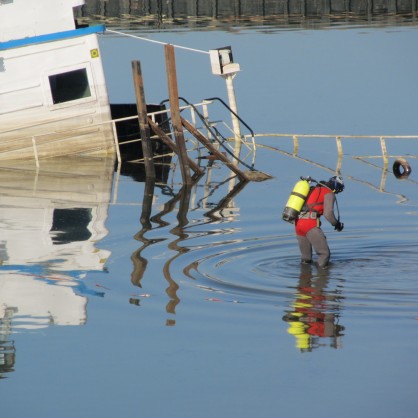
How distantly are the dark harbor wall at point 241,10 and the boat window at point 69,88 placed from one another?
172 feet

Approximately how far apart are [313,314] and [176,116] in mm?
12749

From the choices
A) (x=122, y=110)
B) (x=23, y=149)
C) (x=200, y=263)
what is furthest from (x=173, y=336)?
(x=122, y=110)

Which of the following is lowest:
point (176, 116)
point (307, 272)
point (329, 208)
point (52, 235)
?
point (52, 235)

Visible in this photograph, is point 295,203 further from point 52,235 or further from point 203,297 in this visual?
point 52,235

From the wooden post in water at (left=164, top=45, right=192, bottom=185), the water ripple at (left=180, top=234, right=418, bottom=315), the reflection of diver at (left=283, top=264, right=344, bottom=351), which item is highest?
the wooden post in water at (left=164, top=45, right=192, bottom=185)

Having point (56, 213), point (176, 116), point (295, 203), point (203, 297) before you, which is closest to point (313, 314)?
point (203, 297)

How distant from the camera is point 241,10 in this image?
297ft

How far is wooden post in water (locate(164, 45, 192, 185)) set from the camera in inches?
1153

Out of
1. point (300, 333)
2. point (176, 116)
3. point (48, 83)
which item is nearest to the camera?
point (300, 333)

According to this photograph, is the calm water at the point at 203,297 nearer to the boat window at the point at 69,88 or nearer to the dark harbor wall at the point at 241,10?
the boat window at the point at 69,88

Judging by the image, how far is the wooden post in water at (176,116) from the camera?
29.3 meters

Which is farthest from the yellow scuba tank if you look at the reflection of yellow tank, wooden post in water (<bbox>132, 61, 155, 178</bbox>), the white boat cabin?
the white boat cabin

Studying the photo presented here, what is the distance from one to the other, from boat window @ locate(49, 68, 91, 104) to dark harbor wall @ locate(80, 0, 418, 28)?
5257cm

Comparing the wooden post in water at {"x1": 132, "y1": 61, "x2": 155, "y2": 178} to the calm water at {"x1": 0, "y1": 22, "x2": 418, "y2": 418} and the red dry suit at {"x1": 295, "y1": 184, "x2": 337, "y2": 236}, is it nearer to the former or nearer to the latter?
the calm water at {"x1": 0, "y1": 22, "x2": 418, "y2": 418}
